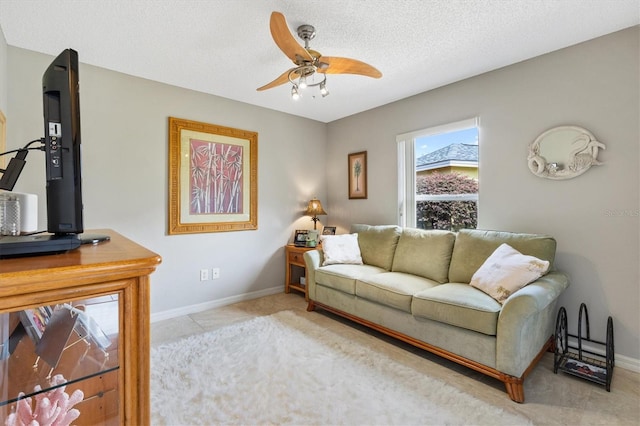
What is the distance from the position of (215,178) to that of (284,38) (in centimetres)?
199

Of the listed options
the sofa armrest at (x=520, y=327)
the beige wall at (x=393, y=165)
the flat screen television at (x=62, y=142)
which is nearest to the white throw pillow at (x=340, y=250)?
the beige wall at (x=393, y=165)

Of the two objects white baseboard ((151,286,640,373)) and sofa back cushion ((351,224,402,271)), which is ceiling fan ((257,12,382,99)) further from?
white baseboard ((151,286,640,373))

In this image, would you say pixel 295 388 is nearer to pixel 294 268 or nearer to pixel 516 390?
pixel 516 390

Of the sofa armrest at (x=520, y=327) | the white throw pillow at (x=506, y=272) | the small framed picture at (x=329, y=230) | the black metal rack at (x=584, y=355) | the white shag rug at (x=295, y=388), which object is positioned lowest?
the white shag rug at (x=295, y=388)

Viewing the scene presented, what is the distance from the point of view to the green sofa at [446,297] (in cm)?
186

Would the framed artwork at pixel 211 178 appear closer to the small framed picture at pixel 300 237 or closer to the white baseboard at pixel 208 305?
the small framed picture at pixel 300 237

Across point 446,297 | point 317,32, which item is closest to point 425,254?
point 446,297

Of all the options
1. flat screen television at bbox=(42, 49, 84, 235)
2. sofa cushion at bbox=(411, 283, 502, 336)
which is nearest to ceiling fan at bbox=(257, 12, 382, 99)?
flat screen television at bbox=(42, 49, 84, 235)

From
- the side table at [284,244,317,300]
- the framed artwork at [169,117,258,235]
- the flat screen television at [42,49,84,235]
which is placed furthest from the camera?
the side table at [284,244,317,300]

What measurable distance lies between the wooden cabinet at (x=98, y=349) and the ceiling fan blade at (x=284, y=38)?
1.50 metres

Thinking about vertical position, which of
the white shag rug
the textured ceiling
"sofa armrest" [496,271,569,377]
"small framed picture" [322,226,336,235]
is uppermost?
the textured ceiling

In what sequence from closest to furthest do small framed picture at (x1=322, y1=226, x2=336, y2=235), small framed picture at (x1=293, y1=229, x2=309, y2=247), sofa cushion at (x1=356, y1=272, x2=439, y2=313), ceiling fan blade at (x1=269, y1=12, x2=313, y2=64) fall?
ceiling fan blade at (x1=269, y1=12, x2=313, y2=64) < sofa cushion at (x1=356, y1=272, x2=439, y2=313) < small framed picture at (x1=293, y1=229, x2=309, y2=247) < small framed picture at (x1=322, y1=226, x2=336, y2=235)

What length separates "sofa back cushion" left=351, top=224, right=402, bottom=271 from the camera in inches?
126

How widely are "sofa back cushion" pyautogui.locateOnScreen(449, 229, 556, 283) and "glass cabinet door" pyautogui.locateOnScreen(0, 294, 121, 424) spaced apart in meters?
2.55
